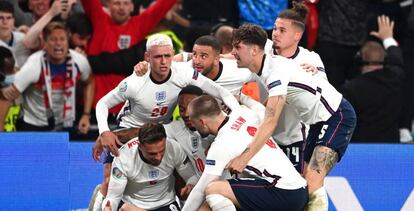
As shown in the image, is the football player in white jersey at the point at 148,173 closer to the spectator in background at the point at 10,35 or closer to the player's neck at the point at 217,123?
the player's neck at the point at 217,123

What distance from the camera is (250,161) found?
12.9 metres

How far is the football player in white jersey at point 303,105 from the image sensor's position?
13.1 meters

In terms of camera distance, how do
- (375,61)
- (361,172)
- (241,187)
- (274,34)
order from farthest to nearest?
(375,61) → (361,172) → (274,34) → (241,187)

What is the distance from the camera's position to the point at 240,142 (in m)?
13.0

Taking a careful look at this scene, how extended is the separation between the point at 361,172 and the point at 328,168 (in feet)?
5.75

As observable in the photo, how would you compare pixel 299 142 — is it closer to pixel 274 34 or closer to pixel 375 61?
pixel 274 34

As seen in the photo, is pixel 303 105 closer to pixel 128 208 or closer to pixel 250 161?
pixel 250 161

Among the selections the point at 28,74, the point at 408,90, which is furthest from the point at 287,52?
the point at 408,90

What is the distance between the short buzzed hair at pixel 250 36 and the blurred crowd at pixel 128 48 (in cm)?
217

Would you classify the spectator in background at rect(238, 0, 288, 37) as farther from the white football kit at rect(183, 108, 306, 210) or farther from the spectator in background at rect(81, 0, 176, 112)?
the white football kit at rect(183, 108, 306, 210)

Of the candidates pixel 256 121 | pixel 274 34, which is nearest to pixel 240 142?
pixel 256 121

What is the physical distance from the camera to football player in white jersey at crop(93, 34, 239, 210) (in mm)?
13875

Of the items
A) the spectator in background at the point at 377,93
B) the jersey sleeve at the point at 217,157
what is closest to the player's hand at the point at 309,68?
the jersey sleeve at the point at 217,157

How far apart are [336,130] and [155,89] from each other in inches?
70.4
